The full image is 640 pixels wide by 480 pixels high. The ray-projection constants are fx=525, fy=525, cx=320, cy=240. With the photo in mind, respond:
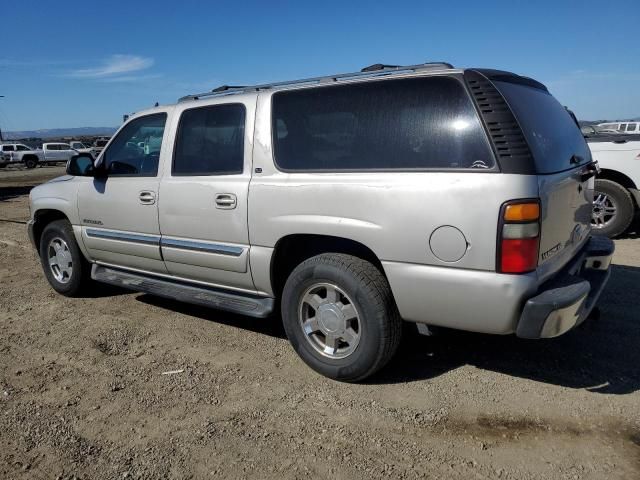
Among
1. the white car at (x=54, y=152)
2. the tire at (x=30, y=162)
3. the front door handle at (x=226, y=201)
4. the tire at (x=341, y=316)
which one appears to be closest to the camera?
the tire at (x=341, y=316)

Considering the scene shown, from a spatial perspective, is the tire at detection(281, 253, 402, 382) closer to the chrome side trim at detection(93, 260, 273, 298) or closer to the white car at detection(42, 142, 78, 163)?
the chrome side trim at detection(93, 260, 273, 298)

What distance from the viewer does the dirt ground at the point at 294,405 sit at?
2617mm

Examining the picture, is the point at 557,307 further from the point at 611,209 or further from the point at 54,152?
the point at 54,152

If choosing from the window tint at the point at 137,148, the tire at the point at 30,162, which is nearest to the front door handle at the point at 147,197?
the window tint at the point at 137,148

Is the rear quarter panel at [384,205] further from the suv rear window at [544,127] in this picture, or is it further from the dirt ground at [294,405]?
the dirt ground at [294,405]

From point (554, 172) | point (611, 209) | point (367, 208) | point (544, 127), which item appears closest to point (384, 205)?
point (367, 208)

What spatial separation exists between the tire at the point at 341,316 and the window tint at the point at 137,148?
1.77 m

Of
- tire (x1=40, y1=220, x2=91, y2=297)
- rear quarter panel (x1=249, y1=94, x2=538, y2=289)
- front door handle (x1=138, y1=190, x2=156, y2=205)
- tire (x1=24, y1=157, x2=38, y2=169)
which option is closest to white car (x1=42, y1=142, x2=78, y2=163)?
tire (x1=24, y1=157, x2=38, y2=169)

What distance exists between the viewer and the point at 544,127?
3.18m

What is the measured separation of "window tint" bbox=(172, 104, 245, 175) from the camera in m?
3.84

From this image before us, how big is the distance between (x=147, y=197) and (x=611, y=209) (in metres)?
6.29

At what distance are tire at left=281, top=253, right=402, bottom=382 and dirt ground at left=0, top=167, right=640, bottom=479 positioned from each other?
0.17 meters

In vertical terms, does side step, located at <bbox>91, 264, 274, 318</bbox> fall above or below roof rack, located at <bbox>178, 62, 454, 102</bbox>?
below

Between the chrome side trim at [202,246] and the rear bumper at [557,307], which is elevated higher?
the chrome side trim at [202,246]
